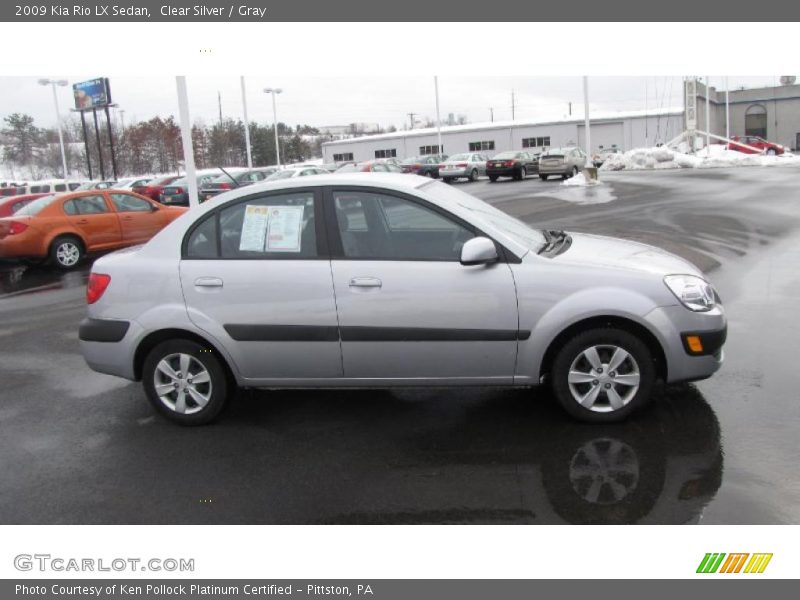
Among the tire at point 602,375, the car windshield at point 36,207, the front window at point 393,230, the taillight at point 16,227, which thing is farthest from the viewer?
the car windshield at point 36,207

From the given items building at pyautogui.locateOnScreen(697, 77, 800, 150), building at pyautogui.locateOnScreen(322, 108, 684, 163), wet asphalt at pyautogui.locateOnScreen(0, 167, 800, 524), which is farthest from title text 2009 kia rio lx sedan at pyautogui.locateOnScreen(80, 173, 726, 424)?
building at pyautogui.locateOnScreen(697, 77, 800, 150)

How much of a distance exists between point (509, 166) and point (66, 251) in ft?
80.6

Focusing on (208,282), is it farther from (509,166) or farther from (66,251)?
(509,166)

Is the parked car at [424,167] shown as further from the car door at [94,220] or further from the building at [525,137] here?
the car door at [94,220]

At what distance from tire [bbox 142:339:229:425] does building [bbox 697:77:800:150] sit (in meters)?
68.0

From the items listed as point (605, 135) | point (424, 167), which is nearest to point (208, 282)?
point (424, 167)

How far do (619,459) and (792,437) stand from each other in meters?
1.12

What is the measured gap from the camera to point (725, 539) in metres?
3.43

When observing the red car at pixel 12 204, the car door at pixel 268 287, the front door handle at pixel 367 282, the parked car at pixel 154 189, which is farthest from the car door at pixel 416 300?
the parked car at pixel 154 189

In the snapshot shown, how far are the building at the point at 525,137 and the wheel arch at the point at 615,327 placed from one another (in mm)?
52398

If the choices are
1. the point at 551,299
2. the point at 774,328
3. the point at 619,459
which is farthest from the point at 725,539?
the point at 774,328

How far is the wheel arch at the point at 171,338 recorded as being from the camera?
16.2 ft

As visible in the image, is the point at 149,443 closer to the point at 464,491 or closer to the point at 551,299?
the point at 464,491

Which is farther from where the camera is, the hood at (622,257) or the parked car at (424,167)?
the parked car at (424,167)
